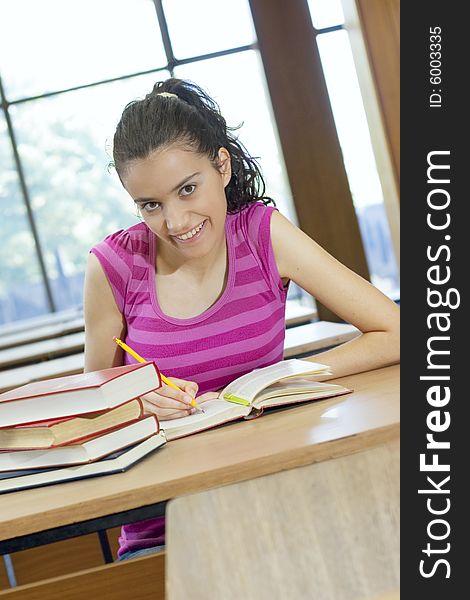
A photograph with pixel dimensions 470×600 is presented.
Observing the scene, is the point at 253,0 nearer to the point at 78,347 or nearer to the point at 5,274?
the point at 5,274

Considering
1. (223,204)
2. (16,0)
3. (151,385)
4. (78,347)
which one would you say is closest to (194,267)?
(223,204)

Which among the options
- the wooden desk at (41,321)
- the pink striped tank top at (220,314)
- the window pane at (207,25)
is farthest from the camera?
the window pane at (207,25)

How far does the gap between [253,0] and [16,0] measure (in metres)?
1.34

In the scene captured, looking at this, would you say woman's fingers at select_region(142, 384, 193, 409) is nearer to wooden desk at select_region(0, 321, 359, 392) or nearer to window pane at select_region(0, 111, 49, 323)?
wooden desk at select_region(0, 321, 359, 392)

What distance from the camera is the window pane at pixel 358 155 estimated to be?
516cm

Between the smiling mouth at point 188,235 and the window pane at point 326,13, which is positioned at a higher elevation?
the window pane at point 326,13

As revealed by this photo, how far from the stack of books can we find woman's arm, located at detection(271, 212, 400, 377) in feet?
1.65

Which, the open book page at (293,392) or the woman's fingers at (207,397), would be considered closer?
the open book page at (293,392)

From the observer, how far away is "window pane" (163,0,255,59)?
5098 millimetres

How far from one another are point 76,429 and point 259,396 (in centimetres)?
31

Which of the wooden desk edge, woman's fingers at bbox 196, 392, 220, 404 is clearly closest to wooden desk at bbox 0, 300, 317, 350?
woman's fingers at bbox 196, 392, 220, 404

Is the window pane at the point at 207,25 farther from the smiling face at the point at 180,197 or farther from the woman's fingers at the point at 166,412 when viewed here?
the woman's fingers at the point at 166,412

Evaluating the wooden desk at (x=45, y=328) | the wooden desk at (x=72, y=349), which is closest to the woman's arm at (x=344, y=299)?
the wooden desk at (x=72, y=349)

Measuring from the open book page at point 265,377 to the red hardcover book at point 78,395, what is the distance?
173 mm
